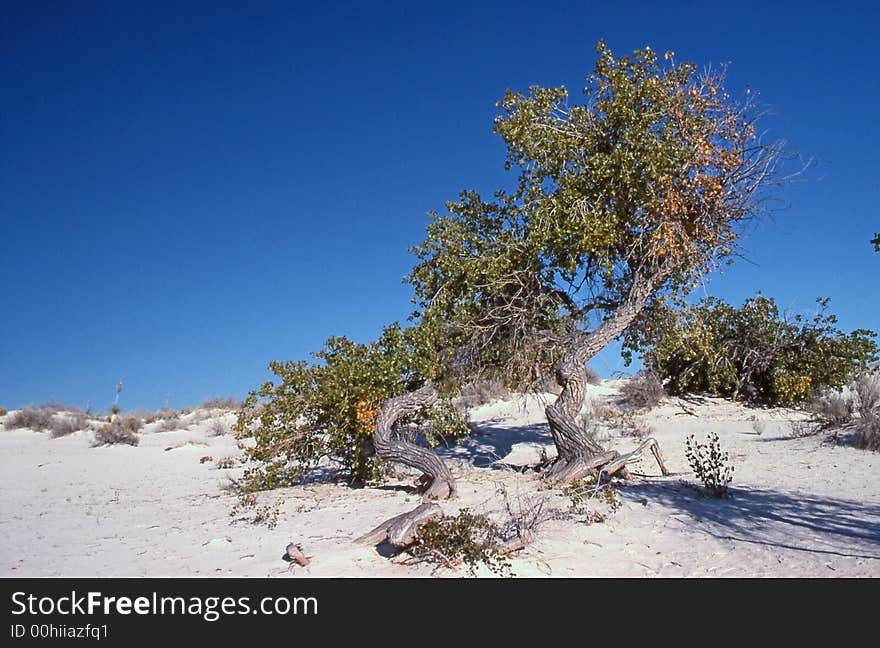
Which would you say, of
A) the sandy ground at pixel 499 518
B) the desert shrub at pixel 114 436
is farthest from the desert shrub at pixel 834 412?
the desert shrub at pixel 114 436

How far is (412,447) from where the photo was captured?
976 centimetres

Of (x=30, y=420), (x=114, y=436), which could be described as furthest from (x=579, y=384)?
(x=30, y=420)

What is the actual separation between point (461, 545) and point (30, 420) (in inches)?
932

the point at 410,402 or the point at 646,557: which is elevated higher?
the point at 410,402

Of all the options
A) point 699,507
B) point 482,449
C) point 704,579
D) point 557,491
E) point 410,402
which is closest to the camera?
point 704,579

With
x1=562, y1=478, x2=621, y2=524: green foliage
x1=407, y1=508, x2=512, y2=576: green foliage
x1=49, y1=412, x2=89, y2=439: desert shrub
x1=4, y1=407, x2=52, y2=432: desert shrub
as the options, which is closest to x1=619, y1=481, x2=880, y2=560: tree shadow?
x1=562, y1=478, x2=621, y2=524: green foliage

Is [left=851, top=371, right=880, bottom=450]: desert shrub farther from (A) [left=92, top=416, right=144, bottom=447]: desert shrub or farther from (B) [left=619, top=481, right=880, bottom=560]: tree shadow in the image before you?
(A) [left=92, top=416, right=144, bottom=447]: desert shrub

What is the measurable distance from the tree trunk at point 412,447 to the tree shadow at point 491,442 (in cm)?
295

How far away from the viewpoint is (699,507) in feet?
24.7

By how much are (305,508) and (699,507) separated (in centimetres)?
517

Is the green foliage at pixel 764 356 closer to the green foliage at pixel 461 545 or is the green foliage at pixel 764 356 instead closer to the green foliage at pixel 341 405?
the green foliage at pixel 341 405

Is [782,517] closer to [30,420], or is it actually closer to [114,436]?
[114,436]
